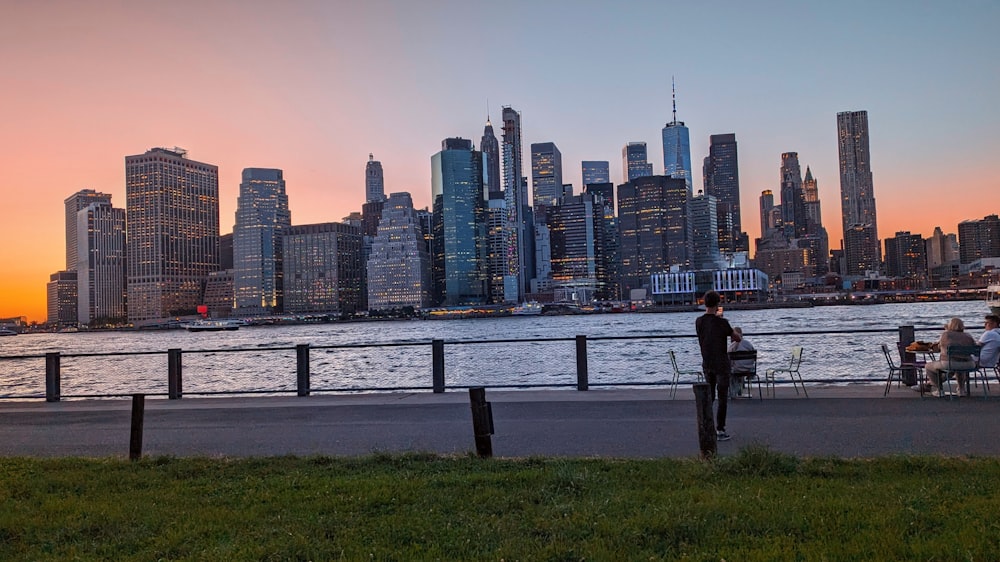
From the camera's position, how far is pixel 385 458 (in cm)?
848

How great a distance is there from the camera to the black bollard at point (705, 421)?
7608 millimetres

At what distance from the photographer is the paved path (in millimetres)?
9375

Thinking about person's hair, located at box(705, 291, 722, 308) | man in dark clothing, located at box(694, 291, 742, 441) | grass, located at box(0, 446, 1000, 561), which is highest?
person's hair, located at box(705, 291, 722, 308)

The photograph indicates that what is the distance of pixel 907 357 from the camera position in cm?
1501

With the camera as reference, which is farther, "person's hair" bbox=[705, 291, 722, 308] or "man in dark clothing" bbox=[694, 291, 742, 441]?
"person's hair" bbox=[705, 291, 722, 308]

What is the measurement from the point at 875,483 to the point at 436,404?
8918 mm

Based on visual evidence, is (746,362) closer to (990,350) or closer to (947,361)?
(947,361)

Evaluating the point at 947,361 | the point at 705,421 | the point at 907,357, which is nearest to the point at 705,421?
the point at 705,421

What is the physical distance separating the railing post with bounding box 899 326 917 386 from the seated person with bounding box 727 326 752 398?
3.40 m

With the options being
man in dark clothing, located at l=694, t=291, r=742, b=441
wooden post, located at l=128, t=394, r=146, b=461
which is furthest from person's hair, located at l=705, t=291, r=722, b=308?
wooden post, located at l=128, t=394, r=146, b=461

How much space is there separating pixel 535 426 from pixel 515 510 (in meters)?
5.12

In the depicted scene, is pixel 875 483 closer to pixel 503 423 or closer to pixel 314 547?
pixel 314 547

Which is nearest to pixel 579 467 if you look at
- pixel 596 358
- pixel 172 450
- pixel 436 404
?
pixel 172 450

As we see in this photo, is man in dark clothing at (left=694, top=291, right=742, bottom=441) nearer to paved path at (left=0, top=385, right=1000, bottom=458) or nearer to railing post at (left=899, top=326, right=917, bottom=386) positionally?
paved path at (left=0, top=385, right=1000, bottom=458)
